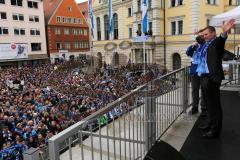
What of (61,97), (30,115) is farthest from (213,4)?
(30,115)

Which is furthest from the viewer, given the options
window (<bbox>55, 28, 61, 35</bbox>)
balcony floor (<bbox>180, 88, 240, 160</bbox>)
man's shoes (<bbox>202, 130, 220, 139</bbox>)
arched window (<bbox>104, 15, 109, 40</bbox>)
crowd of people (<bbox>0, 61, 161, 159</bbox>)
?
window (<bbox>55, 28, 61, 35</bbox>)

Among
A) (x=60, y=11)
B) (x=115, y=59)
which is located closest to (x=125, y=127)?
(x=115, y=59)

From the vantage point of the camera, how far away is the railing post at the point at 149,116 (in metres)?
3.47

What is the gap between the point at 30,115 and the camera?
1152 centimetres

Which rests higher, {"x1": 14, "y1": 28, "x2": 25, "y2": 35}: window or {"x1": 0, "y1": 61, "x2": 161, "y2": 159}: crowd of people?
{"x1": 14, "y1": 28, "x2": 25, "y2": 35}: window

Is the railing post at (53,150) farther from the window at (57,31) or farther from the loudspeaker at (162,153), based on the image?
the window at (57,31)

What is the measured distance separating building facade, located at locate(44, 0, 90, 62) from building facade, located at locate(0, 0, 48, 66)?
3.05 meters

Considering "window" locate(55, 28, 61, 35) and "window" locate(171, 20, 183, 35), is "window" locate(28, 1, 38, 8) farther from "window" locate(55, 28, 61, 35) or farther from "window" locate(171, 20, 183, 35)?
"window" locate(171, 20, 183, 35)

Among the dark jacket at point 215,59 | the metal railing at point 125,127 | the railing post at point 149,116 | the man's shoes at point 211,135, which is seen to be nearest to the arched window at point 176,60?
the metal railing at point 125,127

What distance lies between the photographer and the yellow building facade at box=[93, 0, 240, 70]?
31000mm

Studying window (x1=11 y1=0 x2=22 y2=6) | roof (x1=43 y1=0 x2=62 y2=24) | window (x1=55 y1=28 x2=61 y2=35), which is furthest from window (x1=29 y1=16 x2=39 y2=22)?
window (x1=55 y1=28 x2=61 y2=35)

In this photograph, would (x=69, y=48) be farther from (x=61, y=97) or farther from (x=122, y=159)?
(x=122, y=159)

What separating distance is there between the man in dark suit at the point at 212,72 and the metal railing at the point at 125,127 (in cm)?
69

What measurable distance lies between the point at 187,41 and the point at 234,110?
27.8m
